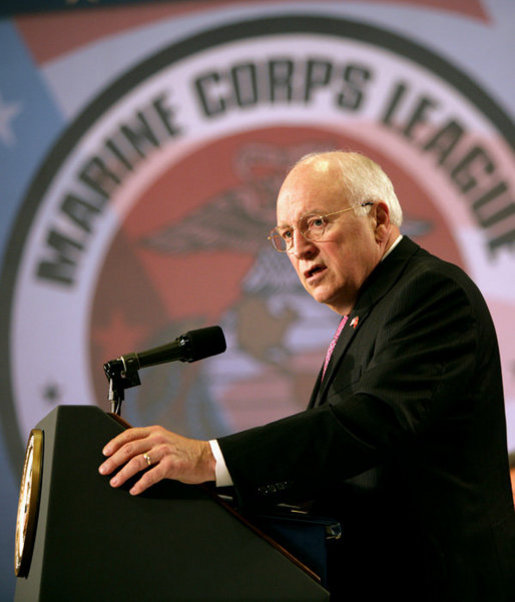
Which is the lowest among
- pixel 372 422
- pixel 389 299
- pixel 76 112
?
pixel 372 422

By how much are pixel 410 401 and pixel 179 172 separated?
284 centimetres

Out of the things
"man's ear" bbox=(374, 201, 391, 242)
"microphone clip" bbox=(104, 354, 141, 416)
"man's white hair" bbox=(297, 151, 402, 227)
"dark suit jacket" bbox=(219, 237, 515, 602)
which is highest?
"man's white hair" bbox=(297, 151, 402, 227)

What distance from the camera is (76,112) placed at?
407 centimetres

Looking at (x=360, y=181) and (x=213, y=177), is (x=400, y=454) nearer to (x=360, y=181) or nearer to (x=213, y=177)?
(x=360, y=181)

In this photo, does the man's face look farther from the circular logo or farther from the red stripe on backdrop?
the red stripe on backdrop

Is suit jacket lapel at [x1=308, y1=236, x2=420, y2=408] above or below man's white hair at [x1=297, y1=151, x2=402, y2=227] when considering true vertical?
below

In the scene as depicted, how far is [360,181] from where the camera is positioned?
1.99 meters

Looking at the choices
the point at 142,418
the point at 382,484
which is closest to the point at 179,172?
the point at 142,418

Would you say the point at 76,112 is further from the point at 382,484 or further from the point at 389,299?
the point at 382,484

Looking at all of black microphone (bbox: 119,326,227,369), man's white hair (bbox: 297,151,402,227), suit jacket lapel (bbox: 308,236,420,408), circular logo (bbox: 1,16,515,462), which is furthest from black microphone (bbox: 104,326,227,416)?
circular logo (bbox: 1,16,515,462)

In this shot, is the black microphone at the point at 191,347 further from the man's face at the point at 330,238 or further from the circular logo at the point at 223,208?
the circular logo at the point at 223,208

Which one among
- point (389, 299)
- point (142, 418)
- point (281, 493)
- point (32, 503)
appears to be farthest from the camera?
point (142, 418)

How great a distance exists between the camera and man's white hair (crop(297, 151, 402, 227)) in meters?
1.97

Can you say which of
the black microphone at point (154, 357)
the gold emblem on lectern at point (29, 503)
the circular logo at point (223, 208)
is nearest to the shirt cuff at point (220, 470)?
the black microphone at point (154, 357)
